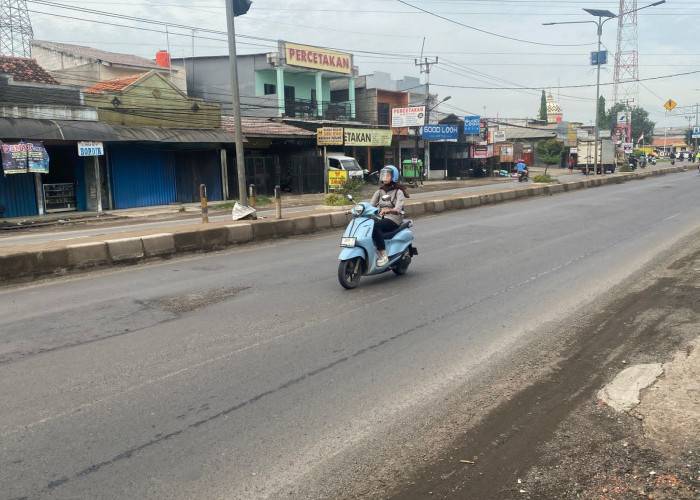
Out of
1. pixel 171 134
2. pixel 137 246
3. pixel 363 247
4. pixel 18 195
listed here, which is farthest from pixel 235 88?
pixel 171 134

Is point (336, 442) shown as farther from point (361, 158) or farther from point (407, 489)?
point (361, 158)

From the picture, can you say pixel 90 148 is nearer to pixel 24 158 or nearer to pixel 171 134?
pixel 24 158

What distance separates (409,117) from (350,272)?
35.2m

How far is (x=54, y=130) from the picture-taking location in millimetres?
21453

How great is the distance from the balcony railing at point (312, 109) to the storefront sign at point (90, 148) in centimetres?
1814

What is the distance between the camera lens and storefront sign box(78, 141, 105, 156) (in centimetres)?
2234

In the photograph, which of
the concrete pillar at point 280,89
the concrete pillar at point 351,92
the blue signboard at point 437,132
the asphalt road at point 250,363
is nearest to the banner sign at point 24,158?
the asphalt road at point 250,363

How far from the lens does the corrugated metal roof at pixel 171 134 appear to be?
24.2 metres

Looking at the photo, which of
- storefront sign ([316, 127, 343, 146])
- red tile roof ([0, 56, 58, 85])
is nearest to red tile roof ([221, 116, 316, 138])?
storefront sign ([316, 127, 343, 146])

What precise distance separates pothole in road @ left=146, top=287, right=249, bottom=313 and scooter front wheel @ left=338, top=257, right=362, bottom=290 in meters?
1.43

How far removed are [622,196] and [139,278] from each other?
2088 centimetres

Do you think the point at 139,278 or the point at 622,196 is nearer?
the point at 139,278

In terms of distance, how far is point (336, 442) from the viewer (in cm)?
372

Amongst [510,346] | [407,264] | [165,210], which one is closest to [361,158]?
[165,210]
